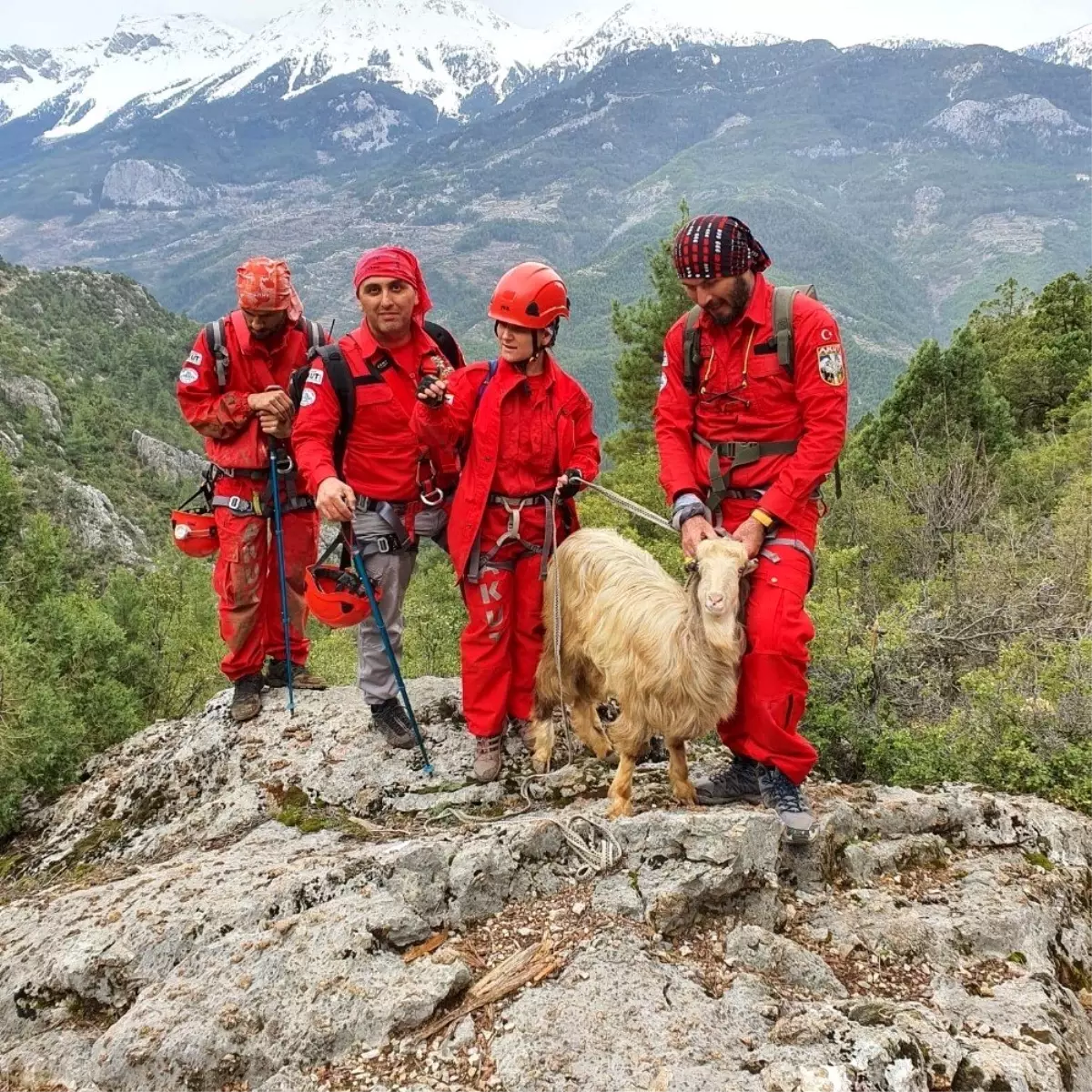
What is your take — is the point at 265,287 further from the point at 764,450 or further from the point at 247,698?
the point at 764,450

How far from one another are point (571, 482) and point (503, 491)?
44 centimetres

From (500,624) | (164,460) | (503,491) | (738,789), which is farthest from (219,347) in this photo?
(164,460)

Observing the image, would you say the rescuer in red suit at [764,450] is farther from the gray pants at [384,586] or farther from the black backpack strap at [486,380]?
the gray pants at [384,586]

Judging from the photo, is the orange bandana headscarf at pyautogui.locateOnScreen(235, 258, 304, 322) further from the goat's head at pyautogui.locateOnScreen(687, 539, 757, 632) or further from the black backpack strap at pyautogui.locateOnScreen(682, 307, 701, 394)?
the goat's head at pyautogui.locateOnScreen(687, 539, 757, 632)

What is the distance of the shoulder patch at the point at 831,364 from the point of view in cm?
439

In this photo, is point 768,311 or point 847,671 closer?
point 768,311

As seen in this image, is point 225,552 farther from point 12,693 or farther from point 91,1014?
point 12,693

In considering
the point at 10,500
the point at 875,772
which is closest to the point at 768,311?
the point at 875,772

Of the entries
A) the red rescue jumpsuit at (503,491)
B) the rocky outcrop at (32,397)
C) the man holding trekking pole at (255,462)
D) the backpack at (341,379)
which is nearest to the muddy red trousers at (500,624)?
the red rescue jumpsuit at (503,491)

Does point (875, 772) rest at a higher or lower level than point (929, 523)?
higher

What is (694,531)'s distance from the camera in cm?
460

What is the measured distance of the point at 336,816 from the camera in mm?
5395

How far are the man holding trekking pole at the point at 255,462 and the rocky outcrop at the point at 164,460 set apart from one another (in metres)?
71.3

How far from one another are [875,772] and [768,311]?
174 inches
